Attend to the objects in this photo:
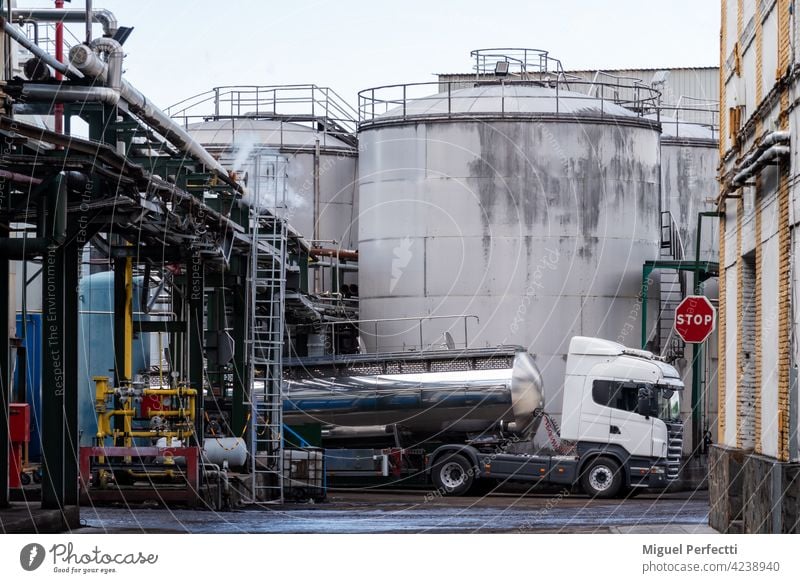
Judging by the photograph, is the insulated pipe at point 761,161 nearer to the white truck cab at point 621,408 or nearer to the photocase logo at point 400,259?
the white truck cab at point 621,408

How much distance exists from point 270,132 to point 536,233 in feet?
29.8

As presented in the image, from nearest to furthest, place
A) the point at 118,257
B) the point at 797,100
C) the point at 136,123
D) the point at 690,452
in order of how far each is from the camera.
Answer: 1. the point at 797,100
2. the point at 136,123
3. the point at 118,257
4. the point at 690,452

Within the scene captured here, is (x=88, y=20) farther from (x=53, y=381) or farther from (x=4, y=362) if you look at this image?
(x=53, y=381)

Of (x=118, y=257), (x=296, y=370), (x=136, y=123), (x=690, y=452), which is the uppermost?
(x=136, y=123)

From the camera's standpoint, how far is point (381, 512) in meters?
24.7

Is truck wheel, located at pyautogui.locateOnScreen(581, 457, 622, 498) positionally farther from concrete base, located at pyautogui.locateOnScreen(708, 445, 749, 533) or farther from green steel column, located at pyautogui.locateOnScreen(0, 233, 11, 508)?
green steel column, located at pyautogui.locateOnScreen(0, 233, 11, 508)

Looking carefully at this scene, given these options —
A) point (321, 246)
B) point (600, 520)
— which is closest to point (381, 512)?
point (600, 520)

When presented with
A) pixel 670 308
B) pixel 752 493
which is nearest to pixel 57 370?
pixel 752 493

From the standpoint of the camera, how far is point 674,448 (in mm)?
30016

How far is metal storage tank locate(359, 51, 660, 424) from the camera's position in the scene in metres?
33.3

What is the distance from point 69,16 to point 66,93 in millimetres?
3247

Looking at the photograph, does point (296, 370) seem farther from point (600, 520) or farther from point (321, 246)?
point (600, 520)
